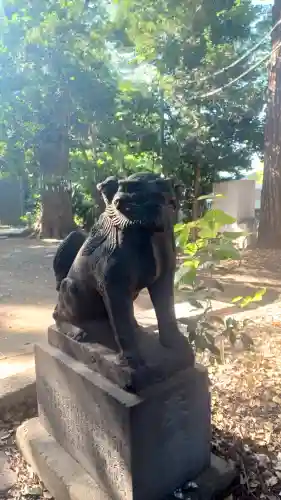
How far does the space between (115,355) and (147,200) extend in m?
0.62

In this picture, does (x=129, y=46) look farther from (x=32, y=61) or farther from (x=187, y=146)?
(x=187, y=146)

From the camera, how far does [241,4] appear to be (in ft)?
35.0

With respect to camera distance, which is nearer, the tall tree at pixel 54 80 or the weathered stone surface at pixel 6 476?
the weathered stone surface at pixel 6 476

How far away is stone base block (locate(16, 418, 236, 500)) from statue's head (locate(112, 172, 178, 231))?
1050mm

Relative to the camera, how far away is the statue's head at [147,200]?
4.70ft

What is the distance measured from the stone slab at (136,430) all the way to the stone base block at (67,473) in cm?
4

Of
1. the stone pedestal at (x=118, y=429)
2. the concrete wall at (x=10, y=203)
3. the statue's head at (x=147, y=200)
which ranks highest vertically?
the concrete wall at (x=10, y=203)

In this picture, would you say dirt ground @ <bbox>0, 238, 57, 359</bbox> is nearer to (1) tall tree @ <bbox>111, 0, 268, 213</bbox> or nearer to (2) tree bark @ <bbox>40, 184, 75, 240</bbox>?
(2) tree bark @ <bbox>40, 184, 75, 240</bbox>

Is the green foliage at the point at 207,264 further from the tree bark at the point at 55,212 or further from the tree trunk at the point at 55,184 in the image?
the tree bark at the point at 55,212

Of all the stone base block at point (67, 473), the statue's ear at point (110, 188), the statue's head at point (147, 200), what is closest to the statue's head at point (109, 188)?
the statue's ear at point (110, 188)

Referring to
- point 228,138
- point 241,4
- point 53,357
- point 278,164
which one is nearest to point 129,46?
point 241,4

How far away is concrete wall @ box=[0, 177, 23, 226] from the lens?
2311 centimetres

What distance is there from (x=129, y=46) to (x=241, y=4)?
3.21 metres

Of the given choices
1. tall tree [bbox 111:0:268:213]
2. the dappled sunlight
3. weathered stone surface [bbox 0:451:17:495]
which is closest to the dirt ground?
the dappled sunlight
